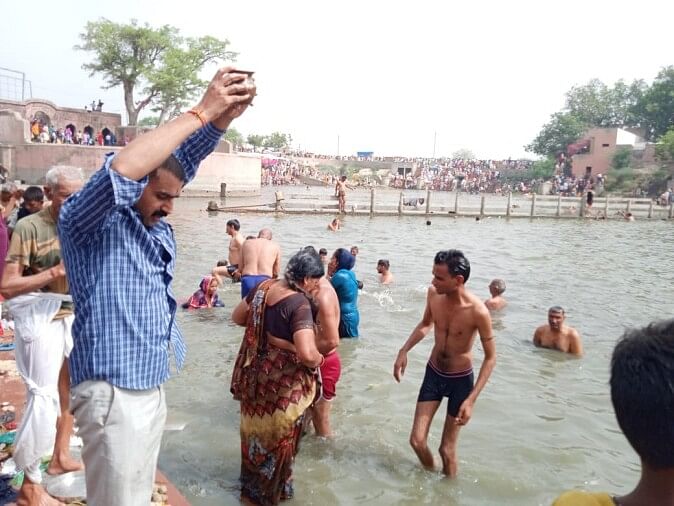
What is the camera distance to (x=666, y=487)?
52.7 inches

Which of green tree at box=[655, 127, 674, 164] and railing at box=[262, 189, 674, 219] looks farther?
green tree at box=[655, 127, 674, 164]

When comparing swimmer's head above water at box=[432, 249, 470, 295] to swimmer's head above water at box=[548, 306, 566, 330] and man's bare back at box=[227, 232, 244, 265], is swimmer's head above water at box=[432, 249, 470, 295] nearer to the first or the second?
swimmer's head above water at box=[548, 306, 566, 330]

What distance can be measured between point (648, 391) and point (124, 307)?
63.7 inches

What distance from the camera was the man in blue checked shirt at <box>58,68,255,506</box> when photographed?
1.92m

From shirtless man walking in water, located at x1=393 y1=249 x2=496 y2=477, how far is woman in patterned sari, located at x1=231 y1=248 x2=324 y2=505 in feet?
3.69

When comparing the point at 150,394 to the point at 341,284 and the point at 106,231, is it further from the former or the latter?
the point at 341,284

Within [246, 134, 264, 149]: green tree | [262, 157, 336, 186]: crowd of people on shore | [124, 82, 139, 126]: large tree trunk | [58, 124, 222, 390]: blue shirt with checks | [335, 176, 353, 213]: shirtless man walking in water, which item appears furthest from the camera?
[246, 134, 264, 149]: green tree

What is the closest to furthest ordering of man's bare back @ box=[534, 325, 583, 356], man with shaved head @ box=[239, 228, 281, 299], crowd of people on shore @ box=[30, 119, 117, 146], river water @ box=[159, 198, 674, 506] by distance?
river water @ box=[159, 198, 674, 506] → man with shaved head @ box=[239, 228, 281, 299] → man's bare back @ box=[534, 325, 583, 356] → crowd of people on shore @ box=[30, 119, 117, 146]

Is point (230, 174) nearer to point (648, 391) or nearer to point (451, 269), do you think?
point (451, 269)

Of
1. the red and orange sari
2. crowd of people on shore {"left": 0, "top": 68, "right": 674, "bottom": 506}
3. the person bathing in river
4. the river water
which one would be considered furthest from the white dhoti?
the person bathing in river

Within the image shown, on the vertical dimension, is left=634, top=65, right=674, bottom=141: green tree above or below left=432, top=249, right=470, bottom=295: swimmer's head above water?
above

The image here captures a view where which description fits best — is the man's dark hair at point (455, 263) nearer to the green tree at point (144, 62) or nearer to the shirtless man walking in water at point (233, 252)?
the shirtless man walking in water at point (233, 252)

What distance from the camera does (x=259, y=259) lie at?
700 centimetres

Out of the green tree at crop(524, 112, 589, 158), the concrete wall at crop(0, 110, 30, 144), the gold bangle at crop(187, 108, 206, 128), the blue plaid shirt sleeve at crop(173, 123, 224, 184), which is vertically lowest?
the blue plaid shirt sleeve at crop(173, 123, 224, 184)
